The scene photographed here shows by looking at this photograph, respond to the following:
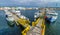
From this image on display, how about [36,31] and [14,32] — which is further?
[14,32]

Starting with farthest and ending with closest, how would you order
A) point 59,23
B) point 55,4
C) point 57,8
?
point 55,4
point 57,8
point 59,23

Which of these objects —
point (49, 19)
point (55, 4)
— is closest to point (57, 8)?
point (55, 4)

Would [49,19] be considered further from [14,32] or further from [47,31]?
[14,32]

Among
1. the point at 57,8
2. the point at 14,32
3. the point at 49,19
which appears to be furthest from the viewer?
the point at 57,8

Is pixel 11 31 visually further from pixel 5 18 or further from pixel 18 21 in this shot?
pixel 5 18

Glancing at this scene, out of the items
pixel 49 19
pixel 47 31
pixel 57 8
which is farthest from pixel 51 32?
pixel 57 8

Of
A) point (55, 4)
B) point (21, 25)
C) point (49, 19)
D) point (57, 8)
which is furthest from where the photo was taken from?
point (55, 4)

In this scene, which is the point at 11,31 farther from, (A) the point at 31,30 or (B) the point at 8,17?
(B) the point at 8,17

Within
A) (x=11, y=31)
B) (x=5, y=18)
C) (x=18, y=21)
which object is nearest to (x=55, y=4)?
(x=5, y=18)

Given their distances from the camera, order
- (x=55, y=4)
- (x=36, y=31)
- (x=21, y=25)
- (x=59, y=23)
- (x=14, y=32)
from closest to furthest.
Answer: (x=36, y=31) → (x=14, y=32) → (x=21, y=25) → (x=59, y=23) → (x=55, y=4)
